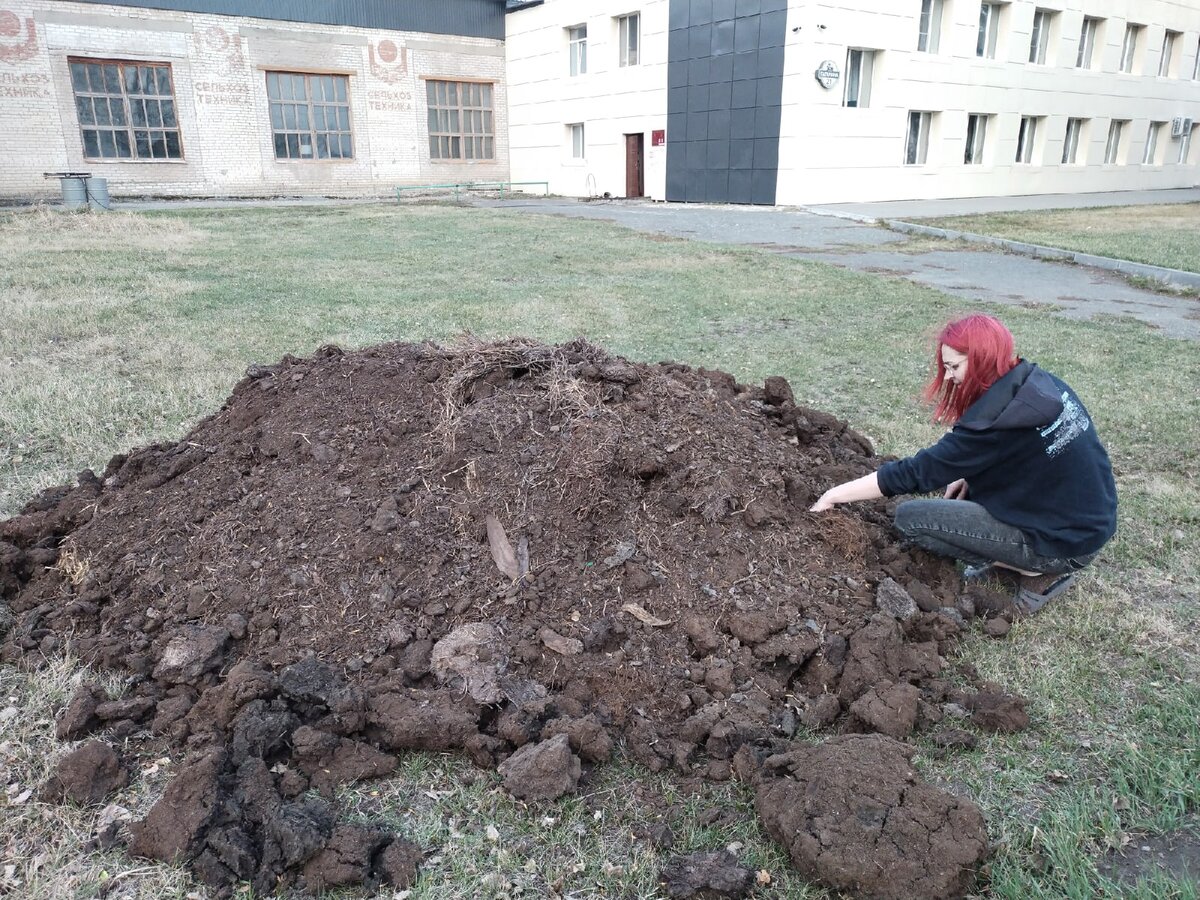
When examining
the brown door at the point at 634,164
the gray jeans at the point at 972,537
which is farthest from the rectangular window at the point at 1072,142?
the gray jeans at the point at 972,537

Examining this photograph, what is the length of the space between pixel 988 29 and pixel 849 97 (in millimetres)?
6249

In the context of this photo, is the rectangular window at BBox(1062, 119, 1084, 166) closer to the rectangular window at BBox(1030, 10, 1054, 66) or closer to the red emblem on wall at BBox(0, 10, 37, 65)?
the rectangular window at BBox(1030, 10, 1054, 66)

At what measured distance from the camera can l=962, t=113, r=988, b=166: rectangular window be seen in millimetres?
26109

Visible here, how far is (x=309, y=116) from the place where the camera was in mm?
27438

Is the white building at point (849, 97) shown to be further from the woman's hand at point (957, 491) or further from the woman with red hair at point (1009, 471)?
the woman with red hair at point (1009, 471)

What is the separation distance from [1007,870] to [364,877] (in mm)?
1661

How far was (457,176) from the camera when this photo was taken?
30.5m

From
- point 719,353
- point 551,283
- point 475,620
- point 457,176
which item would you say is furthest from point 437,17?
point 475,620

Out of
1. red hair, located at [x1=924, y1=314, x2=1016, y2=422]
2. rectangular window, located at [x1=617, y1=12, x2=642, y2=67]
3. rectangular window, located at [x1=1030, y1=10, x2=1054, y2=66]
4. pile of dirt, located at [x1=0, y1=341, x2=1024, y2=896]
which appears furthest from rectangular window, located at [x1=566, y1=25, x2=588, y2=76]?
red hair, located at [x1=924, y1=314, x2=1016, y2=422]

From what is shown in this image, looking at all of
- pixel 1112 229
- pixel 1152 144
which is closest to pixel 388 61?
pixel 1112 229

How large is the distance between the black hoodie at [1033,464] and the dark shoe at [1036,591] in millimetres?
175

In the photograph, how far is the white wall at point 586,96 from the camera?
25.4 meters

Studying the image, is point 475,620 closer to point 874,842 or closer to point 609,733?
point 609,733

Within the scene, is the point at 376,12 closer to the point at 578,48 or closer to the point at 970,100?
the point at 578,48
